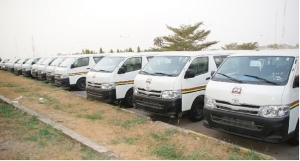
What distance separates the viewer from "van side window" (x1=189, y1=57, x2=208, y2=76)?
6.38m

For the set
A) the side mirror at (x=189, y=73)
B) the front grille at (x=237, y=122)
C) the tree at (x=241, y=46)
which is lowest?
the front grille at (x=237, y=122)

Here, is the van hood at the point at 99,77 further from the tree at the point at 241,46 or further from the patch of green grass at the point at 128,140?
the tree at the point at 241,46

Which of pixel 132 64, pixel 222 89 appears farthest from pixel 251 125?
pixel 132 64

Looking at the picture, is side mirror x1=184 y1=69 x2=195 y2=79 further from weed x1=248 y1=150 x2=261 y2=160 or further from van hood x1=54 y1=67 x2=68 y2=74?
van hood x1=54 y1=67 x2=68 y2=74

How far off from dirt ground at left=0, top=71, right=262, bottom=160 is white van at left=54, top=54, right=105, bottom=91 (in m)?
3.46

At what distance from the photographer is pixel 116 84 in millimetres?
7797

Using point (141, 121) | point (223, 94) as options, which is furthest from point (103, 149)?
point (223, 94)

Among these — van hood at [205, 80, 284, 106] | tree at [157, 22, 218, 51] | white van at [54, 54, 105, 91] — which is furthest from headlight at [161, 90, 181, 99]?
tree at [157, 22, 218, 51]

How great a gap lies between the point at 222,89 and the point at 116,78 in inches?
164

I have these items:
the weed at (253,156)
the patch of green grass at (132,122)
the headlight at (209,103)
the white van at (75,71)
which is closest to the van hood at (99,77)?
the patch of green grass at (132,122)

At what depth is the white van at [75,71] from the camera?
11.7 meters

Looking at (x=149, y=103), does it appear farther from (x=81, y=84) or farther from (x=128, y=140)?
(x=81, y=84)

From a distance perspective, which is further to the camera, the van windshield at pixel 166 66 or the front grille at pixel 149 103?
the van windshield at pixel 166 66

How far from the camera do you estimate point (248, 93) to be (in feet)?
13.8
